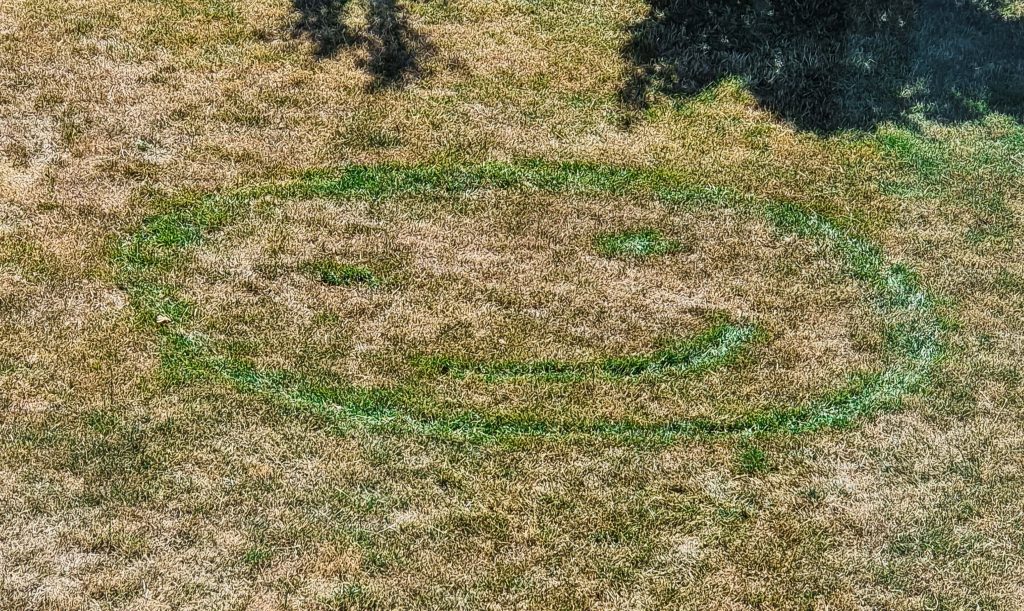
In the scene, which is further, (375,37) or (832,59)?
(375,37)

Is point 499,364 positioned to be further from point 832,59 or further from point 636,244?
point 832,59

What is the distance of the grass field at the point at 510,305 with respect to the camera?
6.23m

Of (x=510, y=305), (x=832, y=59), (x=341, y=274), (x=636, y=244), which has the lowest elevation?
(x=510, y=305)

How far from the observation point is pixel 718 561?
621cm

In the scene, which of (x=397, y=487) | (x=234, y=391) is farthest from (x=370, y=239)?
(x=397, y=487)

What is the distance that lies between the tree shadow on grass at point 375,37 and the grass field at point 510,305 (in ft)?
0.13

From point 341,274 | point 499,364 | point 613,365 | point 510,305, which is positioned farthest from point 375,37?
point 613,365

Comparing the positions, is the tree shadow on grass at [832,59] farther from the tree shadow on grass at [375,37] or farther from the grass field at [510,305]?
the tree shadow on grass at [375,37]

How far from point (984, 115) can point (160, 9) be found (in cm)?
830

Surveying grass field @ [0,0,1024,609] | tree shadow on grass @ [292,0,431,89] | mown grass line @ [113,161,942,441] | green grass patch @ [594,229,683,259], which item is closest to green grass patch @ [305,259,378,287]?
grass field @ [0,0,1024,609]

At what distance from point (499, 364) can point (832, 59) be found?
5.60m

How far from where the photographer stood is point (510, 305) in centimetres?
805

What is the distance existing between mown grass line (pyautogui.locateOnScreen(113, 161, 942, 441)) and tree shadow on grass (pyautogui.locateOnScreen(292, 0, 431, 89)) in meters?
1.74

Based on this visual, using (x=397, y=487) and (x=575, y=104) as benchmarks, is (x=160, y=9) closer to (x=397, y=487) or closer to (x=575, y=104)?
(x=575, y=104)
